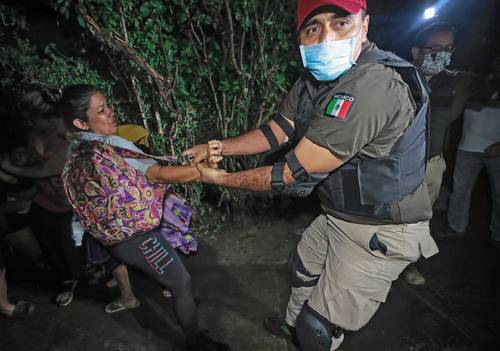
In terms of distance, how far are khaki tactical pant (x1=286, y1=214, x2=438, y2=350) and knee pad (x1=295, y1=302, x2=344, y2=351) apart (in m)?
0.05

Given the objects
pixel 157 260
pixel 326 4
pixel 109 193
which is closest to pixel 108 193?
pixel 109 193

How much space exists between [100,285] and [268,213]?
6.72ft

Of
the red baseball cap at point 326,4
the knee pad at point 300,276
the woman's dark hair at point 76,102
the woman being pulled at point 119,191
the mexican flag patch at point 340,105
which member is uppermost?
the red baseball cap at point 326,4

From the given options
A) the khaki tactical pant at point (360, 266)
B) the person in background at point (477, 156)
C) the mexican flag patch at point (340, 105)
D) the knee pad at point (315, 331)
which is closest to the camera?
the mexican flag patch at point (340, 105)

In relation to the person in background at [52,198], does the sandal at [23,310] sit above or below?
below

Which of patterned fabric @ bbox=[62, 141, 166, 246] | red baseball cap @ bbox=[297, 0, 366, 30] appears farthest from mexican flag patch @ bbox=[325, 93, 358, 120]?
patterned fabric @ bbox=[62, 141, 166, 246]

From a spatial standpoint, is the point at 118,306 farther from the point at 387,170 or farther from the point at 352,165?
the point at 387,170

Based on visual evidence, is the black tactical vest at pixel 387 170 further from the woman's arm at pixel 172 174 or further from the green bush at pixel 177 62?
the green bush at pixel 177 62

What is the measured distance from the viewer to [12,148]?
2.98 meters

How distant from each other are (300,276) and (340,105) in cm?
135

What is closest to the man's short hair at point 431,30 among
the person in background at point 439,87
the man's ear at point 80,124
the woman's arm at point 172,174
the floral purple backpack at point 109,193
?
the person in background at point 439,87

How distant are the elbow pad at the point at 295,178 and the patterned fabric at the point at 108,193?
914 millimetres

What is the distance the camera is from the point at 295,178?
165cm

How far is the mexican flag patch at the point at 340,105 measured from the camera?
1551 mm
